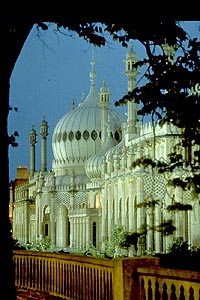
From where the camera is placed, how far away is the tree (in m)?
5.82

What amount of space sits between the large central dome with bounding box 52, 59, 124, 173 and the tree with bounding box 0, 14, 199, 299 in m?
41.5

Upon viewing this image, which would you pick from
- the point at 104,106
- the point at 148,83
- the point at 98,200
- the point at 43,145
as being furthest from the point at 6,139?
the point at 43,145

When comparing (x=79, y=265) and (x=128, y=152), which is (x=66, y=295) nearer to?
(x=79, y=265)

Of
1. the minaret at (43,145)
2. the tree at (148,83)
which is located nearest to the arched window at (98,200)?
the minaret at (43,145)

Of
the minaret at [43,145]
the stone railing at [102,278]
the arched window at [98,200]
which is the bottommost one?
the stone railing at [102,278]

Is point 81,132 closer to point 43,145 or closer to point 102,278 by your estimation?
point 43,145

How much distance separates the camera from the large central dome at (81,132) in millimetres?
49688

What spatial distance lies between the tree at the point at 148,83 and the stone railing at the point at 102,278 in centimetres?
93

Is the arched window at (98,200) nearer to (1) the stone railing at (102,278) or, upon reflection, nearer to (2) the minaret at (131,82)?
(2) the minaret at (131,82)

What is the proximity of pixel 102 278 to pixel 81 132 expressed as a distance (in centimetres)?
4118

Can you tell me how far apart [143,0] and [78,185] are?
4141 centimetres

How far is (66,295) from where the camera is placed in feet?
34.4

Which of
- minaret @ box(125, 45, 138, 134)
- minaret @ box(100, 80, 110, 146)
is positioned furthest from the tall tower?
minaret @ box(125, 45, 138, 134)

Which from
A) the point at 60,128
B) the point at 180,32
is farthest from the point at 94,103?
the point at 180,32
